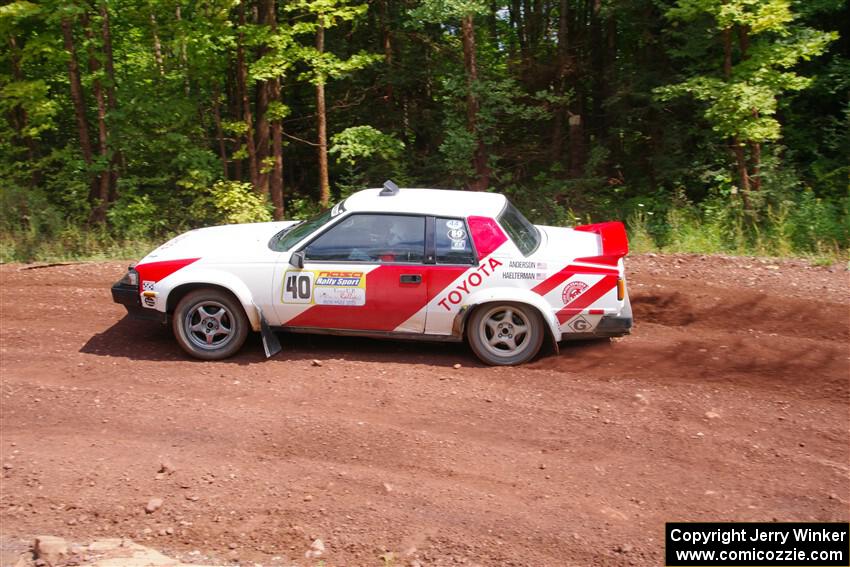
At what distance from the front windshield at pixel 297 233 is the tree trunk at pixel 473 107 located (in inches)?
337

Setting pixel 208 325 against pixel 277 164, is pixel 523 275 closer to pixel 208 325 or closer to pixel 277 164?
pixel 208 325

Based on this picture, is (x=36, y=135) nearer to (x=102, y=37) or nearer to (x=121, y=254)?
(x=102, y=37)

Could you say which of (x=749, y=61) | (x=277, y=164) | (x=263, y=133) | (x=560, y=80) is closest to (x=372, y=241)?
(x=749, y=61)

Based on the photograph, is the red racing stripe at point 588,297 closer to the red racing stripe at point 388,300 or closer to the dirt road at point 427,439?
the dirt road at point 427,439

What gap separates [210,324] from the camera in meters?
7.65

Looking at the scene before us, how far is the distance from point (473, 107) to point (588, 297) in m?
9.45

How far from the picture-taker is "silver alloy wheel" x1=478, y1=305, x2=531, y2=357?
24.3 feet

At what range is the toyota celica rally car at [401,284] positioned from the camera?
7.27m

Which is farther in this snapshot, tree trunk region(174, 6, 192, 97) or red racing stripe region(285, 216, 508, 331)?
tree trunk region(174, 6, 192, 97)

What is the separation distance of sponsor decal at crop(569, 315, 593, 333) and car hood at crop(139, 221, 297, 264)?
3.01 meters

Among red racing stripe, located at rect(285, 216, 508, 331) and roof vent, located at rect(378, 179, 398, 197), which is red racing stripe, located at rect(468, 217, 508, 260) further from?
roof vent, located at rect(378, 179, 398, 197)

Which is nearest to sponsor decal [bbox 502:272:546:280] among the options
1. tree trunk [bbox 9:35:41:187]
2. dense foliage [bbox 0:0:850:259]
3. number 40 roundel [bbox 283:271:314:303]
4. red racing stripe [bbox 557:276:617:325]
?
red racing stripe [bbox 557:276:617:325]

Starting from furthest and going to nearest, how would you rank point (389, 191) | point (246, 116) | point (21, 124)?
point (21, 124) < point (246, 116) < point (389, 191)

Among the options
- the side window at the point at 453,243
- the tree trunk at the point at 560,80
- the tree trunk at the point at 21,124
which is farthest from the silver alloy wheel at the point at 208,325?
the tree trunk at the point at 560,80
